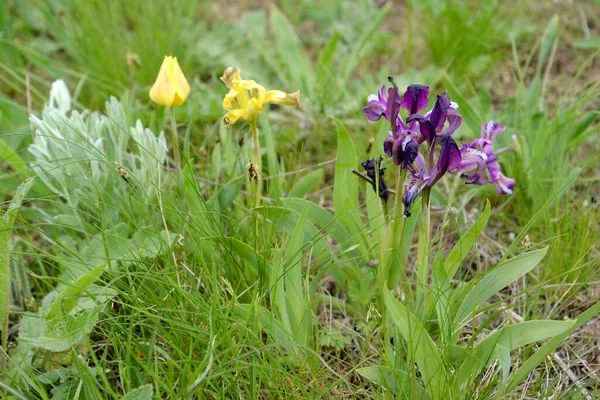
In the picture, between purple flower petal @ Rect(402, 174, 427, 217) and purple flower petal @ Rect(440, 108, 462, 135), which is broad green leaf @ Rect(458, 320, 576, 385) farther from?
purple flower petal @ Rect(440, 108, 462, 135)

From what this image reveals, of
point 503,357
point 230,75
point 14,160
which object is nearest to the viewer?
point 503,357

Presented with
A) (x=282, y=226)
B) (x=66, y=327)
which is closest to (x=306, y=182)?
(x=282, y=226)

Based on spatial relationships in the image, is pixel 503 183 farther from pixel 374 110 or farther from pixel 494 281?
pixel 374 110

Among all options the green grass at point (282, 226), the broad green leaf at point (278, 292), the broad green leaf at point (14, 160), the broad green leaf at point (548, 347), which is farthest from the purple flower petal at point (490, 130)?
the broad green leaf at point (14, 160)

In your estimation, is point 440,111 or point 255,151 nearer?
point 440,111

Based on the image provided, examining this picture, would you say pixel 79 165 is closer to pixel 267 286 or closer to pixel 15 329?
pixel 15 329

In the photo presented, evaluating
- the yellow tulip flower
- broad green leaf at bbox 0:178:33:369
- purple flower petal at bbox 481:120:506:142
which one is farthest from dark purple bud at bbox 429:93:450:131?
broad green leaf at bbox 0:178:33:369

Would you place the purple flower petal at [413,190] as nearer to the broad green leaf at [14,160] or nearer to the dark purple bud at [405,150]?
the dark purple bud at [405,150]
